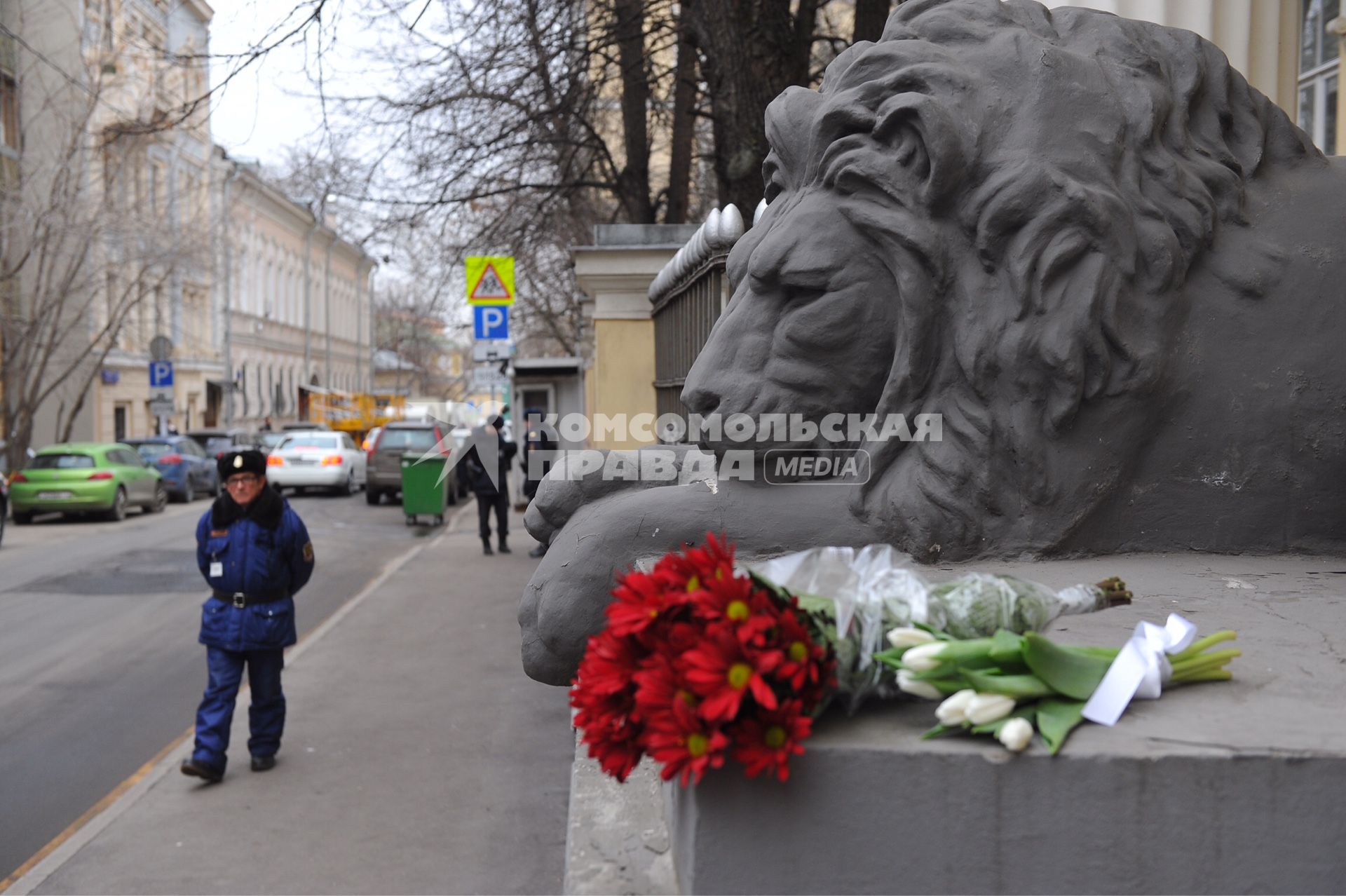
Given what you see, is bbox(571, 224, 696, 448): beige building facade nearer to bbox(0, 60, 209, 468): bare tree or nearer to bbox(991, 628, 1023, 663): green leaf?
bbox(991, 628, 1023, 663): green leaf

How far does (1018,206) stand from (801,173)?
1.95 feet

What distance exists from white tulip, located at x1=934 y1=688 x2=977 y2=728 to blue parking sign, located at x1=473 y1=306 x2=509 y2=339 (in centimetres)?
1263

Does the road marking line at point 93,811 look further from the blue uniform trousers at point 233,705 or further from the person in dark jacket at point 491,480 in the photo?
the person in dark jacket at point 491,480

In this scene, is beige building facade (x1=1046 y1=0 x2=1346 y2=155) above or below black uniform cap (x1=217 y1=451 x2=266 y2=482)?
above

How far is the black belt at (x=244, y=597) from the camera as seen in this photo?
6.26 meters

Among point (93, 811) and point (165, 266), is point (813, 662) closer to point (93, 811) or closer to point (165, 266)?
point (93, 811)

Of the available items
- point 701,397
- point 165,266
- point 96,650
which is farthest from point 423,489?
point 701,397

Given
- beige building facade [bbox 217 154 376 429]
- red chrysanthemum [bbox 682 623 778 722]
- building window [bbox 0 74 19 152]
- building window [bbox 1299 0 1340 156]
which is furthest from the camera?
beige building facade [bbox 217 154 376 429]

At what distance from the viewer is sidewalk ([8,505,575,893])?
4.83 meters

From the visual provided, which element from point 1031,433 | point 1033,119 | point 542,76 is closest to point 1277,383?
point 1031,433

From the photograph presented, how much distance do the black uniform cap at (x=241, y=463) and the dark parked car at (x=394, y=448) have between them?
56.9ft

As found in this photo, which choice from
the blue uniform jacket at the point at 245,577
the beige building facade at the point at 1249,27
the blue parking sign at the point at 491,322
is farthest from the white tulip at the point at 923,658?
the blue parking sign at the point at 491,322

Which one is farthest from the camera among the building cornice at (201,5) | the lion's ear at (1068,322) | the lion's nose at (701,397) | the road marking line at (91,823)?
the building cornice at (201,5)

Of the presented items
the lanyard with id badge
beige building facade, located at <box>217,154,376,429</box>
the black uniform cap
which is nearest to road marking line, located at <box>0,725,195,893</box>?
the lanyard with id badge
